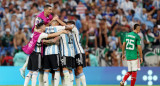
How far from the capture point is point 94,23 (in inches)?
726

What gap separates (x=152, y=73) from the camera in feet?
52.6

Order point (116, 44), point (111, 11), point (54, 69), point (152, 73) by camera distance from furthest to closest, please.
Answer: point (111, 11), point (116, 44), point (152, 73), point (54, 69)

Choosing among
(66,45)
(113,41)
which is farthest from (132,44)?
(113,41)

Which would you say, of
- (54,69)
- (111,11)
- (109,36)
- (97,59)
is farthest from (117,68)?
(54,69)

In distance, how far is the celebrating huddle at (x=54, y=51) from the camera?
10.5 meters

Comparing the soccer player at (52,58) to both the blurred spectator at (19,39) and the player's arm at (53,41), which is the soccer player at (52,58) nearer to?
the player's arm at (53,41)

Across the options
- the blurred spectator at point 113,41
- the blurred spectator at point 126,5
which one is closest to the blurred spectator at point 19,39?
the blurred spectator at point 113,41

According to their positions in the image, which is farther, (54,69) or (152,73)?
(152,73)

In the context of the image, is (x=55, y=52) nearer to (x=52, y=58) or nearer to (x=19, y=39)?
(x=52, y=58)

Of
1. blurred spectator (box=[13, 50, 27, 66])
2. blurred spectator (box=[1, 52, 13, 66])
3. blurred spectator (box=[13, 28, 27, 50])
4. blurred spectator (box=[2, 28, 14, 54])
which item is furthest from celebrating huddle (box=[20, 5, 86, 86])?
blurred spectator (box=[2, 28, 14, 54])

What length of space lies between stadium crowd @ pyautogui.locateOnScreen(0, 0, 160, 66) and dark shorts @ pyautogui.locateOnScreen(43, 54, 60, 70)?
5.69 meters

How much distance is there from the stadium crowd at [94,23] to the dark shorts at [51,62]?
5.69 m

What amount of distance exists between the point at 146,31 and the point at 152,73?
2.81 metres

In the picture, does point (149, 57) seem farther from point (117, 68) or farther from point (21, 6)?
point (21, 6)
